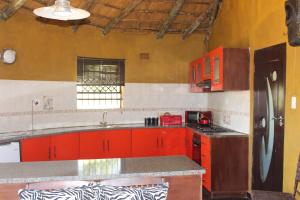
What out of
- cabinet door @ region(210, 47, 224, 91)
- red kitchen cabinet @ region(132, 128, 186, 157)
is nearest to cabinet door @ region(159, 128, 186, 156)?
Answer: red kitchen cabinet @ region(132, 128, 186, 157)

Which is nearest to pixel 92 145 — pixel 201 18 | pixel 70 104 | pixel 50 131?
pixel 50 131

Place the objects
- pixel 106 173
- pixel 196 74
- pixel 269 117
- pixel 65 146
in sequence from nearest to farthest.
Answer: pixel 106 173 < pixel 269 117 < pixel 65 146 < pixel 196 74

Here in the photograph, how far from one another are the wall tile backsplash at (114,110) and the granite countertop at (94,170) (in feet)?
8.19

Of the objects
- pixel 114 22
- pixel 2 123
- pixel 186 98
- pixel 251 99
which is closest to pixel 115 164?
pixel 251 99

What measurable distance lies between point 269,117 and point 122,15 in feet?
9.74

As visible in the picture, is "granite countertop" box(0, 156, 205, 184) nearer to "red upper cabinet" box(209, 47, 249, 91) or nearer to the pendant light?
the pendant light

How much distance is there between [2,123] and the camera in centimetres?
480

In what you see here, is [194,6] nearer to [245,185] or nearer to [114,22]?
[114,22]

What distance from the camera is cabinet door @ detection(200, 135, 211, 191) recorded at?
4.61 metres

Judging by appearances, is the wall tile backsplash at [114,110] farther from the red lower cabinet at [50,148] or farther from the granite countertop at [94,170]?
the granite countertop at [94,170]

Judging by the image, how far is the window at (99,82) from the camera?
5957 mm

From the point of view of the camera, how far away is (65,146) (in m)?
5.02

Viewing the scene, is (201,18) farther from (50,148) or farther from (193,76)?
(50,148)

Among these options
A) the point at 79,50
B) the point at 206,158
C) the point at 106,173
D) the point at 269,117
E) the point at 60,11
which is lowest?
the point at 206,158
